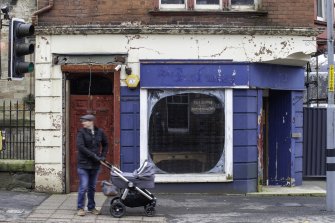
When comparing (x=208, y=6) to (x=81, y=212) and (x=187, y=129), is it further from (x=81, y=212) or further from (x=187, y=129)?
(x=81, y=212)

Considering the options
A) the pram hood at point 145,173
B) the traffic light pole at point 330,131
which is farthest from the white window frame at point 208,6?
the pram hood at point 145,173

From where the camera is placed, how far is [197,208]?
11.3 metres

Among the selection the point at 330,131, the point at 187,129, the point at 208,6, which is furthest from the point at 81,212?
the point at 208,6

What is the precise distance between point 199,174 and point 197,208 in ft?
5.66

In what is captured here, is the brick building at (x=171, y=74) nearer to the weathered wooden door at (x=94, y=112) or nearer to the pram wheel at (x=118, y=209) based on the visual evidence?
the weathered wooden door at (x=94, y=112)

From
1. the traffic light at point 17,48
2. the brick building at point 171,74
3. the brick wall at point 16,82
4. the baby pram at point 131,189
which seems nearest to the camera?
the traffic light at point 17,48

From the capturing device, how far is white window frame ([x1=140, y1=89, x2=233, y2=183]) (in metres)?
12.8

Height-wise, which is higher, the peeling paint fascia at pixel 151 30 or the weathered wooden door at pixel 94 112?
the peeling paint fascia at pixel 151 30

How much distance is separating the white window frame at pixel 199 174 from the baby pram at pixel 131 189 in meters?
2.64

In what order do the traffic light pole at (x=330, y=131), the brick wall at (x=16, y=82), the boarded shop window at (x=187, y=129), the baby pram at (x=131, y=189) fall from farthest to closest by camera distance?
the brick wall at (x=16, y=82)
the boarded shop window at (x=187, y=129)
the traffic light pole at (x=330, y=131)
the baby pram at (x=131, y=189)

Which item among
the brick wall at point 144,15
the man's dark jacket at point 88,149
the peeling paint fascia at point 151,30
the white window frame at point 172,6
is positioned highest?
the white window frame at point 172,6

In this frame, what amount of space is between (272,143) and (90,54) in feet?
17.1

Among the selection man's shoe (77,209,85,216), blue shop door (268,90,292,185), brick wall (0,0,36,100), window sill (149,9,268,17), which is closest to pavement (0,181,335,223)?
man's shoe (77,209,85,216)

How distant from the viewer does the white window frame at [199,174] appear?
1281 cm
